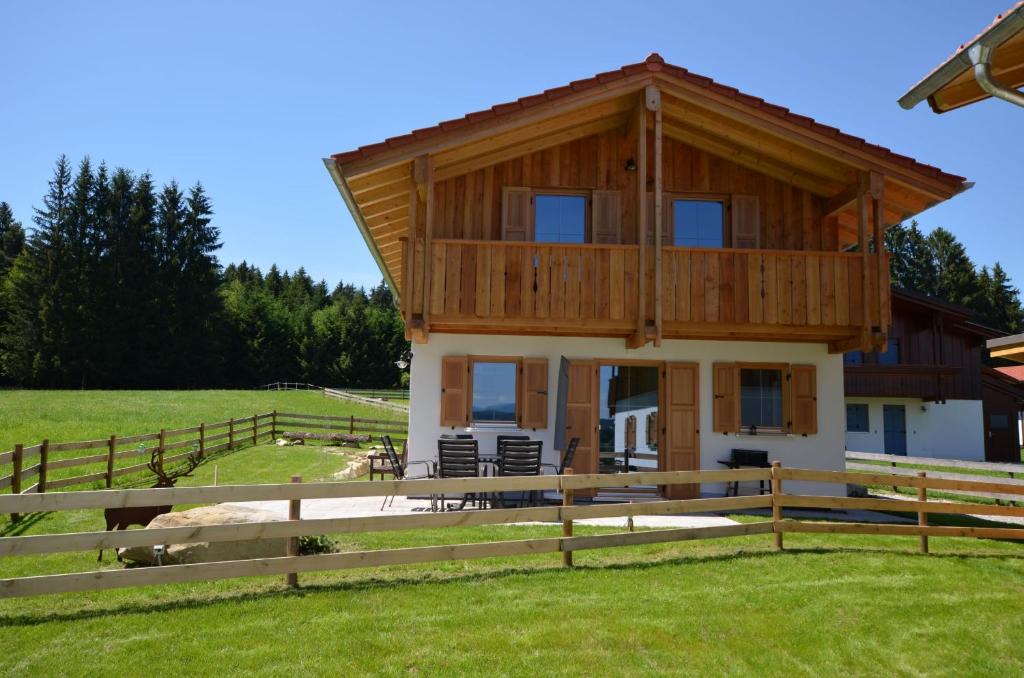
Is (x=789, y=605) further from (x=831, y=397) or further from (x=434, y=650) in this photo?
(x=831, y=397)

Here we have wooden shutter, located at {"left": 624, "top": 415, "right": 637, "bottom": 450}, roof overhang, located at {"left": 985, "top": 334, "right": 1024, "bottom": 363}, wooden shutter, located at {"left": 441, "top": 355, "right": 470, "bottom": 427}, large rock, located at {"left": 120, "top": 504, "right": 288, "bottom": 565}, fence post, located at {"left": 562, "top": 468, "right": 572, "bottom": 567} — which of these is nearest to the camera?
large rock, located at {"left": 120, "top": 504, "right": 288, "bottom": 565}

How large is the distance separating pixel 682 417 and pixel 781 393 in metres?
1.76

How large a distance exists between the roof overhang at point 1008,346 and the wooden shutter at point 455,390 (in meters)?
7.03

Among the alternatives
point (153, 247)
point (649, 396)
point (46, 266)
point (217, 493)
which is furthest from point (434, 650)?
point (153, 247)

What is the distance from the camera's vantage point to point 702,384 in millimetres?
12000

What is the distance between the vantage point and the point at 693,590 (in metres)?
6.02

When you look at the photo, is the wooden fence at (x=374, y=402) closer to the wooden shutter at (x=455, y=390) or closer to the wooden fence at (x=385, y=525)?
the wooden shutter at (x=455, y=390)

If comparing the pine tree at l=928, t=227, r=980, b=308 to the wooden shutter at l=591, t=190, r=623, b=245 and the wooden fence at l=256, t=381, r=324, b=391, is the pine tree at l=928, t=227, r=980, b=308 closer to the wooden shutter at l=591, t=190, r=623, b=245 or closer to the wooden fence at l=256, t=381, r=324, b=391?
the wooden fence at l=256, t=381, r=324, b=391

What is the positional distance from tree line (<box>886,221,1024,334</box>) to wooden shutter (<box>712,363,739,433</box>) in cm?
5939

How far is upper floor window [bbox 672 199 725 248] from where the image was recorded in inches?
489

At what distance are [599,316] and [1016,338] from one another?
205 inches

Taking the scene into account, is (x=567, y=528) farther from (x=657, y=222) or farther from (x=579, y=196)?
(x=579, y=196)

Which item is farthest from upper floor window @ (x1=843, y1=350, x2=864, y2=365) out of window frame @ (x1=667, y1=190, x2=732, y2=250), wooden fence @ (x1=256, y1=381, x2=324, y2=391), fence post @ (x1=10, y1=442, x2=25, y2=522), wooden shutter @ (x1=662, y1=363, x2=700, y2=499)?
wooden fence @ (x1=256, y1=381, x2=324, y2=391)

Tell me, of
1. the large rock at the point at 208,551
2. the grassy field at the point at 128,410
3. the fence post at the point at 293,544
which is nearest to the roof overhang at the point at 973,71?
the fence post at the point at 293,544
